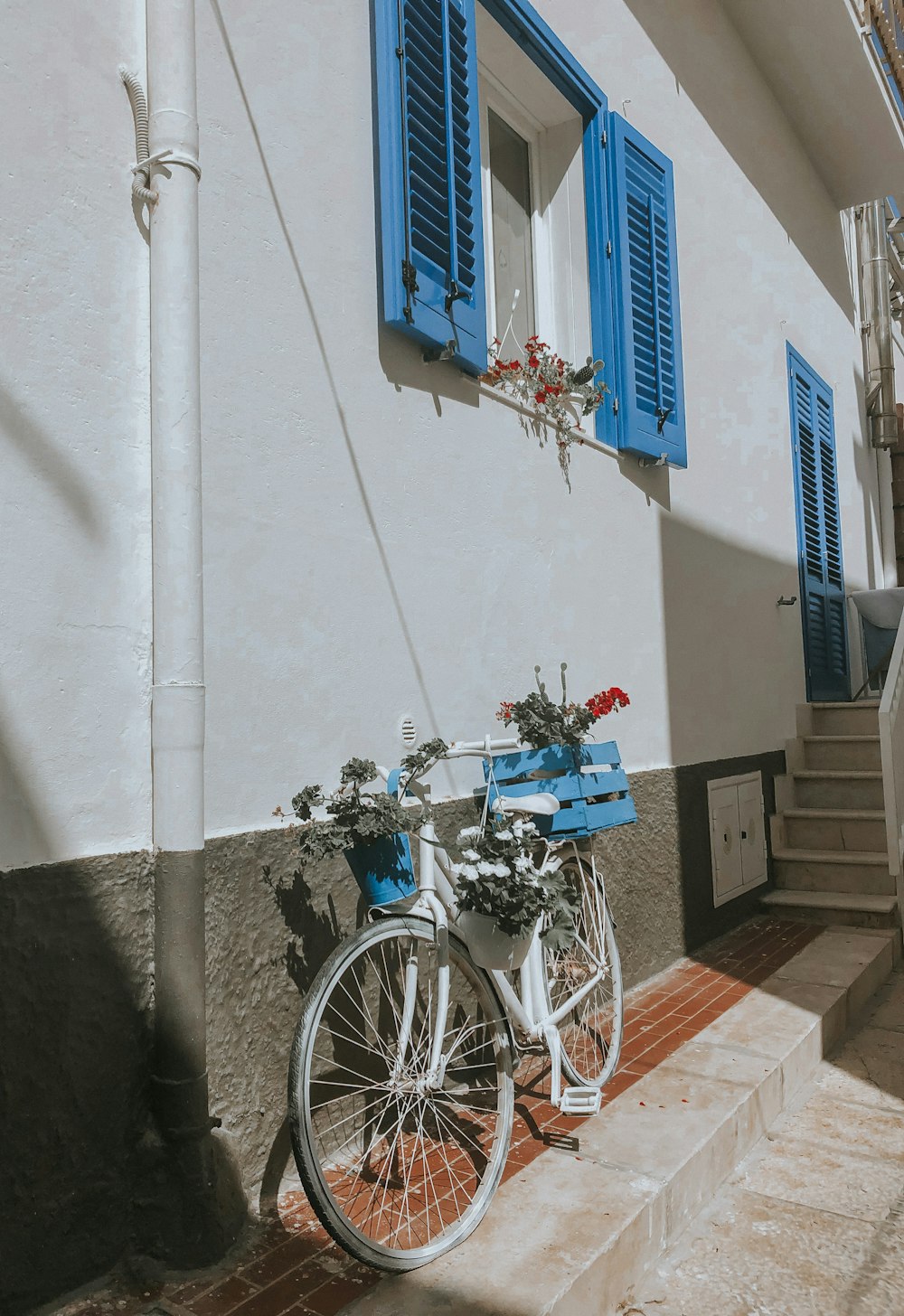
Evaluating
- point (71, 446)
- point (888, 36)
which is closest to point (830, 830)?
point (71, 446)

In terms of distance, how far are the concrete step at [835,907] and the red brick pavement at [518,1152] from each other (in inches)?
23.5

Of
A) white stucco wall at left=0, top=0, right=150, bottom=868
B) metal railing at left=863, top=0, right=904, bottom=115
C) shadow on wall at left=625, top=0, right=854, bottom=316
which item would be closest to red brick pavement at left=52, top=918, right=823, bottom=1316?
white stucco wall at left=0, top=0, right=150, bottom=868

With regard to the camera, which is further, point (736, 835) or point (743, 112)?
point (743, 112)

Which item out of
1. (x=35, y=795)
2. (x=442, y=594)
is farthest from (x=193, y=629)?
(x=442, y=594)

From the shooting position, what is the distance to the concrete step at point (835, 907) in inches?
220

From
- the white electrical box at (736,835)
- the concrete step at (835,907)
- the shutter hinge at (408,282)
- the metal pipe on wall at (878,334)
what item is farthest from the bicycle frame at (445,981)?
the metal pipe on wall at (878,334)

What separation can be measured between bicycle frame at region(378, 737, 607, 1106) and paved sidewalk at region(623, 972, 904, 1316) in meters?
0.53

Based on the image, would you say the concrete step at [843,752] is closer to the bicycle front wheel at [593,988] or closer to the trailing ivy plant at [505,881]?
the bicycle front wheel at [593,988]

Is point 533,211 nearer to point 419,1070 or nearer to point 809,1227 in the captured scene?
point 419,1070

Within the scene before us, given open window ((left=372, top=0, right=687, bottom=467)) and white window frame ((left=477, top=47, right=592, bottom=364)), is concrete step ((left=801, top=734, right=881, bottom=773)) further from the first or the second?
white window frame ((left=477, top=47, right=592, bottom=364))

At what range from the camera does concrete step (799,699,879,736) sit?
717 centimetres

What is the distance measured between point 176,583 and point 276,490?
508mm

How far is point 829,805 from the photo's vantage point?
6707 mm

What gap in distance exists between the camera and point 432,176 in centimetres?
337
